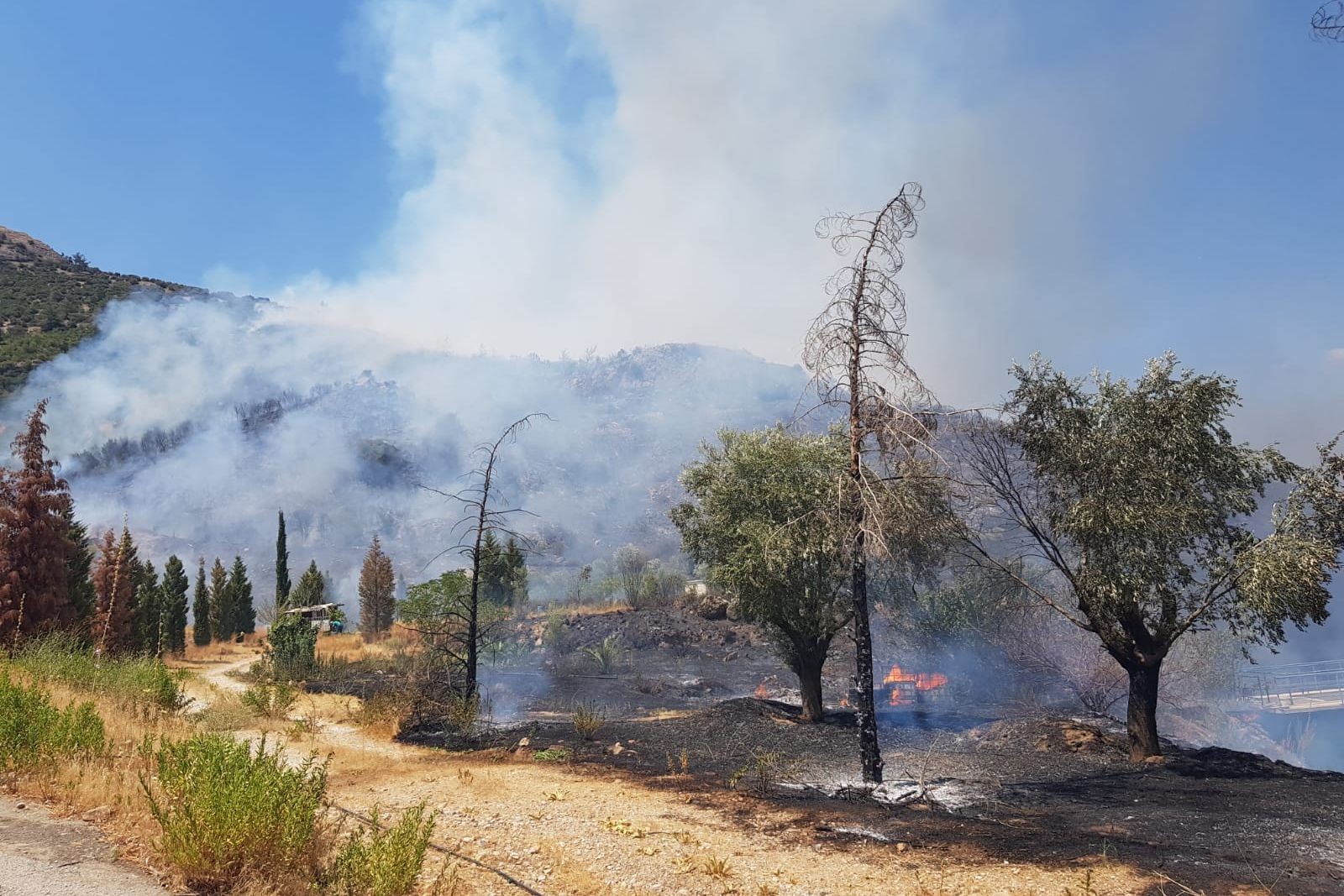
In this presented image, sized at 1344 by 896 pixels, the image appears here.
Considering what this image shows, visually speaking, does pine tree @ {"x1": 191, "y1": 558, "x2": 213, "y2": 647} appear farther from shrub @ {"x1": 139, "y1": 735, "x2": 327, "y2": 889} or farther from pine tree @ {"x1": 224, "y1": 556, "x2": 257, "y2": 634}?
shrub @ {"x1": 139, "y1": 735, "x2": 327, "y2": 889}

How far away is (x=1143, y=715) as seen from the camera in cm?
1330

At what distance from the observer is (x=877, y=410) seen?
11.0 metres

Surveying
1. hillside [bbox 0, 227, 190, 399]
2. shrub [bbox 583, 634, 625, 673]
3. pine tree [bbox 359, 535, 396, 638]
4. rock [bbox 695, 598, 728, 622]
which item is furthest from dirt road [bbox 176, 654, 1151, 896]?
hillside [bbox 0, 227, 190, 399]

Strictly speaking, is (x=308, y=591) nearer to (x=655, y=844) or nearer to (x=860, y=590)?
(x=860, y=590)

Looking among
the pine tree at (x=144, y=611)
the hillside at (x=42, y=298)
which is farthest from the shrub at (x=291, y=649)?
the hillside at (x=42, y=298)

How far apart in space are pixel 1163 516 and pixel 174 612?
36896mm

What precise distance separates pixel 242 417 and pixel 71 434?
83.1 ft

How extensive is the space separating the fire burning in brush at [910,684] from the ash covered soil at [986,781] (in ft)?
6.53

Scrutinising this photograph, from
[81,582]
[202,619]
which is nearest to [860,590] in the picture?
[81,582]

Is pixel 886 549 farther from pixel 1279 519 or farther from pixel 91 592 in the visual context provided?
pixel 91 592

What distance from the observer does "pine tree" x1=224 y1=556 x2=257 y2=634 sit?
4019cm

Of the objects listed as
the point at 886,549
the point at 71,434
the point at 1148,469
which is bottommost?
the point at 886,549

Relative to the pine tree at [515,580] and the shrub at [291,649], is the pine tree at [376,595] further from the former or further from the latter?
the shrub at [291,649]

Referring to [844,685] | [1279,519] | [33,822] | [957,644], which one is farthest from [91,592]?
[1279,519]
